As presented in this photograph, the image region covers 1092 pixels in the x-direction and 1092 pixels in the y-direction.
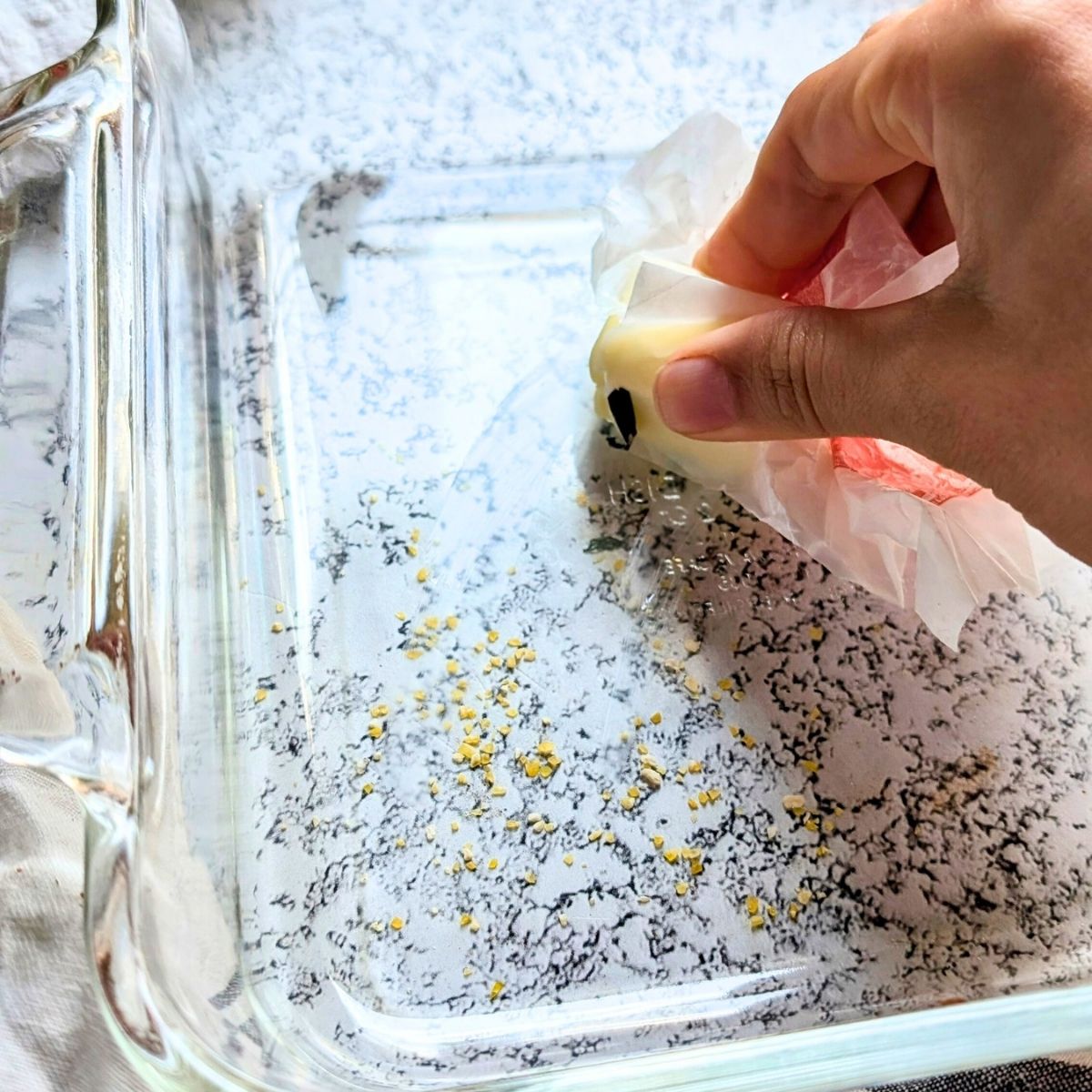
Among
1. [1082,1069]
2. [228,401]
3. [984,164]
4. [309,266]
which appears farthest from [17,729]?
[1082,1069]

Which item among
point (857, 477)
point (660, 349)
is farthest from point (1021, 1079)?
point (660, 349)

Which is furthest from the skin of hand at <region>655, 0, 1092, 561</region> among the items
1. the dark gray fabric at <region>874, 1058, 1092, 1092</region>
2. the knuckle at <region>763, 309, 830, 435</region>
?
the dark gray fabric at <region>874, 1058, 1092, 1092</region>

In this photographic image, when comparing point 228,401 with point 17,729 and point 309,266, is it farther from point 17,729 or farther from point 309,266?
point 17,729

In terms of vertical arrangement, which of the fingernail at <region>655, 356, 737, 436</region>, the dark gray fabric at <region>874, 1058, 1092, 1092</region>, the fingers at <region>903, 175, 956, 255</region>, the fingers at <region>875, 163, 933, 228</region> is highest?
the fingers at <region>875, 163, 933, 228</region>

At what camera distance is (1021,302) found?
415 mm

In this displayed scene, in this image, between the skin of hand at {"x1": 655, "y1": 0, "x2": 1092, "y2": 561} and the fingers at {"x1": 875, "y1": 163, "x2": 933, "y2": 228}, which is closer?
the skin of hand at {"x1": 655, "y1": 0, "x2": 1092, "y2": 561}

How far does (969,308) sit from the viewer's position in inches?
16.9

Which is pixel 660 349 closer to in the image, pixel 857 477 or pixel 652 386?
pixel 652 386

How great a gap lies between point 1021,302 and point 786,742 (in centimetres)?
30

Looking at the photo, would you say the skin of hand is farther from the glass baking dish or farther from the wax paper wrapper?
the glass baking dish

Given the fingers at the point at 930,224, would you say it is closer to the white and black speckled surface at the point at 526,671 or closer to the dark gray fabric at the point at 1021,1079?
the white and black speckled surface at the point at 526,671

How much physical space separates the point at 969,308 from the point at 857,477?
17cm

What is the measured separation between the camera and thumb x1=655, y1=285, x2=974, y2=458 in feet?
1.45

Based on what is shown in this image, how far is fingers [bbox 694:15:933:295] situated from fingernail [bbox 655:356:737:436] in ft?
0.38
